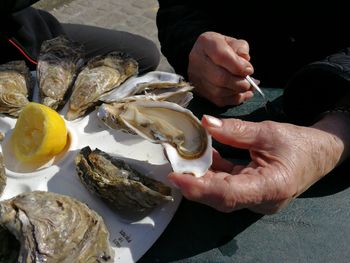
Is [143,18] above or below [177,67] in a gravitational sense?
below

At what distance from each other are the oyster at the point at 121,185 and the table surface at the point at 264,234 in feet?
0.22

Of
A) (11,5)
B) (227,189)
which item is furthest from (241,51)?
(11,5)

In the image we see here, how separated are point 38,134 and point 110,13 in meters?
2.37

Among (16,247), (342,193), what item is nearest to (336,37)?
(342,193)

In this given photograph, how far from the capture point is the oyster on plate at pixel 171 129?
90cm

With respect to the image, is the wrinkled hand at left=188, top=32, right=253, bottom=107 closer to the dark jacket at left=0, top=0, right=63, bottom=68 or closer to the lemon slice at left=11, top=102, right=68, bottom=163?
the lemon slice at left=11, top=102, right=68, bottom=163

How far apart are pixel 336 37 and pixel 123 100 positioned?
601mm

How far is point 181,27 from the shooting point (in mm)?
1401

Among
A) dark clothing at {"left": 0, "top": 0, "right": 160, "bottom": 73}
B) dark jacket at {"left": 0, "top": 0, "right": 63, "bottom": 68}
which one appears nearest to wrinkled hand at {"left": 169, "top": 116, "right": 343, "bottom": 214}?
dark clothing at {"left": 0, "top": 0, "right": 160, "bottom": 73}

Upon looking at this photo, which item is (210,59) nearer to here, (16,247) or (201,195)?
(201,195)

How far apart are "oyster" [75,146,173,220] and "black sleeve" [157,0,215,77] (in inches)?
19.6

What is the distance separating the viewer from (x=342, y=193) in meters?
1.01

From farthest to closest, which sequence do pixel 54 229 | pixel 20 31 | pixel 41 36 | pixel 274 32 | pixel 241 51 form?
pixel 41 36
pixel 20 31
pixel 274 32
pixel 241 51
pixel 54 229

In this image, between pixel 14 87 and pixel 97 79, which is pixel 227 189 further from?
pixel 14 87
